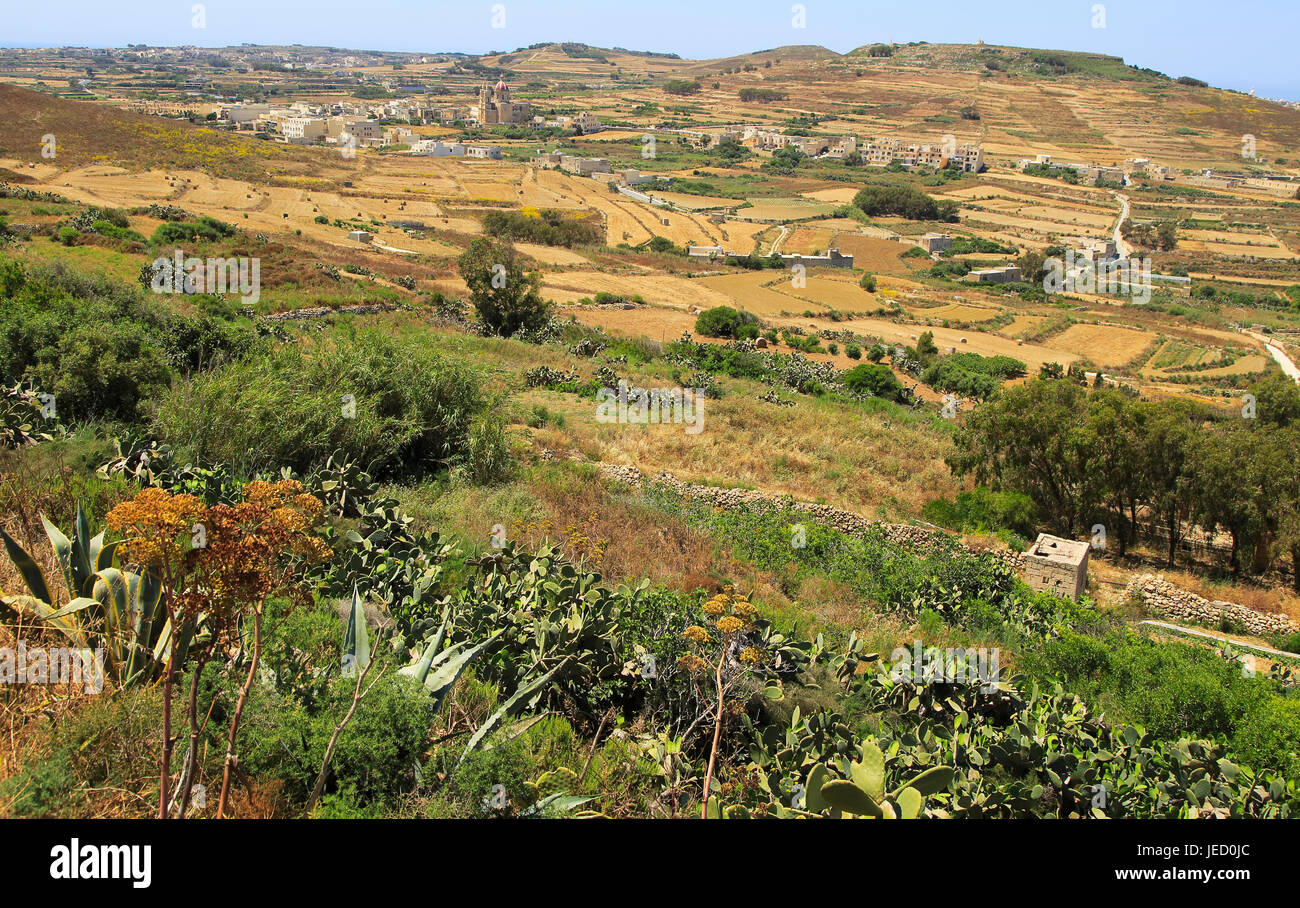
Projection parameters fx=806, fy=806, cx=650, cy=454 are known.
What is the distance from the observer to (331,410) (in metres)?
8.86

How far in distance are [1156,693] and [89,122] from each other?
7348cm

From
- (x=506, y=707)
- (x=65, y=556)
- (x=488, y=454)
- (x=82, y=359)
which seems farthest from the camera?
(x=488, y=454)

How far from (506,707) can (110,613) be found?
1.83m

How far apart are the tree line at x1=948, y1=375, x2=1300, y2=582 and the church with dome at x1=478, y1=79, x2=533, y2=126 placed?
129396 millimetres

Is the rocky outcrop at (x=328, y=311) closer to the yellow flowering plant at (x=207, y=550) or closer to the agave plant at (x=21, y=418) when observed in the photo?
the agave plant at (x=21, y=418)

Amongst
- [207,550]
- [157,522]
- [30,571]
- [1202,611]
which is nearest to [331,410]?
[30,571]

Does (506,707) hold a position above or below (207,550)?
below

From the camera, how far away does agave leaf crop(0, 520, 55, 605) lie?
3.60m

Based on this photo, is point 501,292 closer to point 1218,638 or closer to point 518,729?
point 1218,638

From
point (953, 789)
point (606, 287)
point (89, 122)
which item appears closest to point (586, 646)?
point (953, 789)

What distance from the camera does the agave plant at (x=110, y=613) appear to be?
350 cm

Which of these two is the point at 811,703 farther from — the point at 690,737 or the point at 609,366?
the point at 609,366

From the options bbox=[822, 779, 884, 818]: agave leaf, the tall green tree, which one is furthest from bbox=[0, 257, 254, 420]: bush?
the tall green tree

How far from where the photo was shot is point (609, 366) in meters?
21.6
